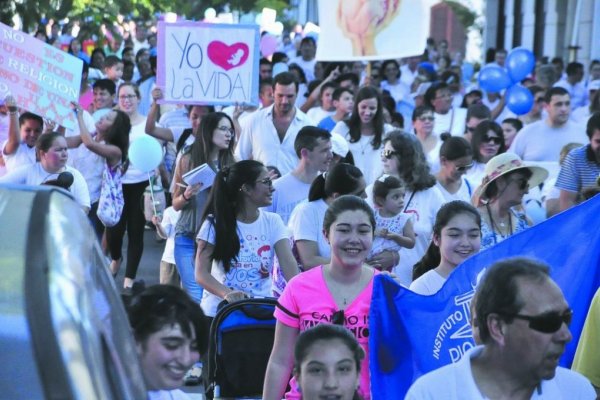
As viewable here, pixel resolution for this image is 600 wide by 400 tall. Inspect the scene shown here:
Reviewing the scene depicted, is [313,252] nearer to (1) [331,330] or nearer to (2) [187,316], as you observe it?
(1) [331,330]

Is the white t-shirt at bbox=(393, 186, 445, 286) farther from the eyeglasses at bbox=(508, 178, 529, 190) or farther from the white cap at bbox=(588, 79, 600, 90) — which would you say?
the white cap at bbox=(588, 79, 600, 90)

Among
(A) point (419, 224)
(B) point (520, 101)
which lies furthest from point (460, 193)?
(B) point (520, 101)

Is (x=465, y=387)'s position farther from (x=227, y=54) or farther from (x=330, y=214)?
(x=227, y=54)

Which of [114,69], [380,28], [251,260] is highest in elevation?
[380,28]

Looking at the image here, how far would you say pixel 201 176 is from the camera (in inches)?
358

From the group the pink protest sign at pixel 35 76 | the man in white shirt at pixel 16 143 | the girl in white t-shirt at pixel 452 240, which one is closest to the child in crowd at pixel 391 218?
the girl in white t-shirt at pixel 452 240

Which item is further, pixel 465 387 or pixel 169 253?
pixel 169 253

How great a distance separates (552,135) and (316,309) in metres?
7.74

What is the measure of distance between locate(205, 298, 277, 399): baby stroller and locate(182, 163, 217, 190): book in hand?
2.86m

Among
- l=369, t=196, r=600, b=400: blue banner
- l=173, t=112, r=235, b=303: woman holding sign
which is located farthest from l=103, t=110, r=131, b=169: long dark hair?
l=369, t=196, r=600, b=400: blue banner

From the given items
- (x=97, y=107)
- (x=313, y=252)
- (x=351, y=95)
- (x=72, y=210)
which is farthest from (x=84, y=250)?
(x=97, y=107)

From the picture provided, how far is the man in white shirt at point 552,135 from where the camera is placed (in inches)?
494

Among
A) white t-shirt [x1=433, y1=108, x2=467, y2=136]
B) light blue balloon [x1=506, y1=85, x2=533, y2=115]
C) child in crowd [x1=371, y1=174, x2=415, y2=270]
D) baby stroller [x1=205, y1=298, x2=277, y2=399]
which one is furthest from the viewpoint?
light blue balloon [x1=506, y1=85, x2=533, y2=115]

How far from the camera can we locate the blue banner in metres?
5.00
